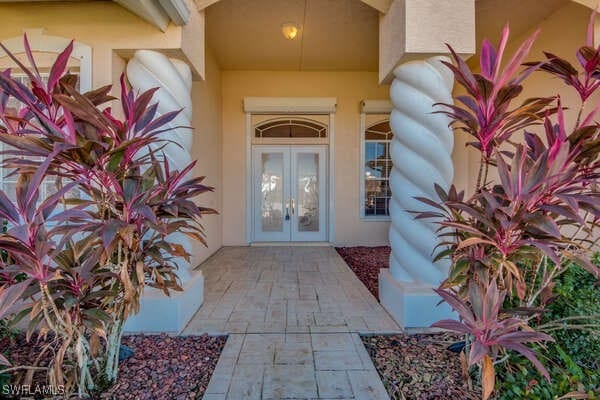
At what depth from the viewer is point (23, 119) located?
1576 millimetres

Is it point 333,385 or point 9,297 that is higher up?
point 9,297

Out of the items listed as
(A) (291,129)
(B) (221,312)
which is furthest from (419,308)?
(A) (291,129)

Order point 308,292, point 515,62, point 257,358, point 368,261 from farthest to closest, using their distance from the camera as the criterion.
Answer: point 368,261, point 308,292, point 257,358, point 515,62

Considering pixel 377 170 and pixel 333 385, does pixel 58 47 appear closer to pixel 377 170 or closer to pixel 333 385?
pixel 333 385

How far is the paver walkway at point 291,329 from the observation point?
1916 millimetres

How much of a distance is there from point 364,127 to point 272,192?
2.40 metres

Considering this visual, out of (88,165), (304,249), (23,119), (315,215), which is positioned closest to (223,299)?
(88,165)

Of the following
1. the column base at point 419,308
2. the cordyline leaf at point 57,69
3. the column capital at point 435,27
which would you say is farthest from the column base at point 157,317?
the column capital at point 435,27

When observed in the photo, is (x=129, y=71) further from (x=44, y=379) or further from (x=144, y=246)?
(x=44, y=379)

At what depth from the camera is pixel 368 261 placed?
5328 mm

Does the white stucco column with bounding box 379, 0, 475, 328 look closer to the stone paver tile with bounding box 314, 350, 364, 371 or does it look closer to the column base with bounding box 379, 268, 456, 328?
the column base with bounding box 379, 268, 456, 328

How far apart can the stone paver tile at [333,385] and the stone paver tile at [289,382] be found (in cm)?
4

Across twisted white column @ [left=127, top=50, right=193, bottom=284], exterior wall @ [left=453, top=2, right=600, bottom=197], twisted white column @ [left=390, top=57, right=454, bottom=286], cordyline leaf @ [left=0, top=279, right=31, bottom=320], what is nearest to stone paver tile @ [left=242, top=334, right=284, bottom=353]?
twisted white column @ [left=127, top=50, right=193, bottom=284]

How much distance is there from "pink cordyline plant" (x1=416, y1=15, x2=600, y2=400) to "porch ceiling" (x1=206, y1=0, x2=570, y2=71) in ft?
9.83
